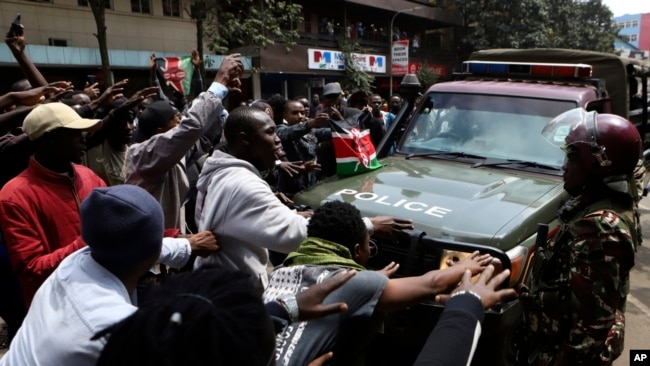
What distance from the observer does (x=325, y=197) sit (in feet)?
11.2

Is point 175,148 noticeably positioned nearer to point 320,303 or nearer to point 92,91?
point 320,303

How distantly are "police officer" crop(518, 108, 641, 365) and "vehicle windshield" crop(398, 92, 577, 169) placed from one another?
1672mm

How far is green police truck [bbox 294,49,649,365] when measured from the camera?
2.76 meters

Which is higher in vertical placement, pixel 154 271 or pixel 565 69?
pixel 565 69

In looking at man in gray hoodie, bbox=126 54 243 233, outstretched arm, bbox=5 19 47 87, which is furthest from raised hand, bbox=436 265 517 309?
outstretched arm, bbox=5 19 47 87

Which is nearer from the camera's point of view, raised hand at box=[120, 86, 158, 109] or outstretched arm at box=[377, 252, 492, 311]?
outstretched arm at box=[377, 252, 492, 311]

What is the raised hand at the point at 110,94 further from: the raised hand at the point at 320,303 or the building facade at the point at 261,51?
the building facade at the point at 261,51

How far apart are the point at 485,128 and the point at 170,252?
9.66 ft

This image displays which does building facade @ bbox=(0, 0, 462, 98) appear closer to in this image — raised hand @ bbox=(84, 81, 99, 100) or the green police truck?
raised hand @ bbox=(84, 81, 99, 100)

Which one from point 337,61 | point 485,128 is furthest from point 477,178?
point 337,61

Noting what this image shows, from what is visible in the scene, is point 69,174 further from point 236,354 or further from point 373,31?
point 373,31

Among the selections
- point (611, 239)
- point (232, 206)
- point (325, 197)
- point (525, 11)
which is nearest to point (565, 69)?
point (325, 197)

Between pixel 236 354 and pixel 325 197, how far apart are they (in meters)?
2.51

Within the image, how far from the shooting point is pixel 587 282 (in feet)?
6.21
